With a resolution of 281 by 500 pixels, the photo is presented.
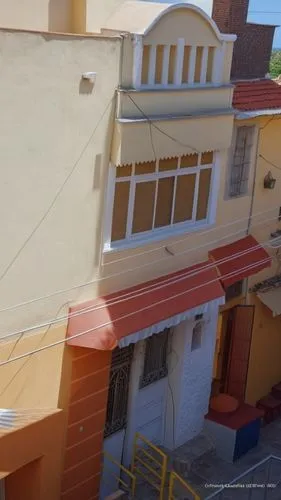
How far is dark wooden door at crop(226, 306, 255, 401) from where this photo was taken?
16.0 meters

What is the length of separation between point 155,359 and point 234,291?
8.49 ft

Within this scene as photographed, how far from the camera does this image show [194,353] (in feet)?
48.7

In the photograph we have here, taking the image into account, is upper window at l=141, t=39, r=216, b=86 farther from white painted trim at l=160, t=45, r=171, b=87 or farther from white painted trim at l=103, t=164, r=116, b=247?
white painted trim at l=103, t=164, r=116, b=247

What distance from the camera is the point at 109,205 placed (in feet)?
38.7

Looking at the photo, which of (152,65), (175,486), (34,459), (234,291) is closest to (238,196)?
(234,291)

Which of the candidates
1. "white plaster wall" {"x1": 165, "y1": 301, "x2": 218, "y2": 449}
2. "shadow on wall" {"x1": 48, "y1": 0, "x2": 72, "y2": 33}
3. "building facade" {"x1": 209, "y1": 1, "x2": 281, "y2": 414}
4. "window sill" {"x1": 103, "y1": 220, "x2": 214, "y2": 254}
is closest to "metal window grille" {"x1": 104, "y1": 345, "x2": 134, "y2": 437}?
"white plaster wall" {"x1": 165, "y1": 301, "x2": 218, "y2": 449}

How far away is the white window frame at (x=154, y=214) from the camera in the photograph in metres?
11.8

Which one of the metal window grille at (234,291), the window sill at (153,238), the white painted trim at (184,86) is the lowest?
the metal window grille at (234,291)

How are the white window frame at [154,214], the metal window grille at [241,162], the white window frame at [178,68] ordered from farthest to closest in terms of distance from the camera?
1. the metal window grille at [241,162]
2. the white window frame at [154,214]
3. the white window frame at [178,68]

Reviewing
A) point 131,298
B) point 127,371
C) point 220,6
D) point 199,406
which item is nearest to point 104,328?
point 131,298

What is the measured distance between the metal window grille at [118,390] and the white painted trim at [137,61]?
487 centimetres

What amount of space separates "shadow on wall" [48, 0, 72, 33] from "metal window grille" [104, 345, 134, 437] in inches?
225

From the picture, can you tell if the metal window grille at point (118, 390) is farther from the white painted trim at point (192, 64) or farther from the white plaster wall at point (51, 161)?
the white painted trim at point (192, 64)

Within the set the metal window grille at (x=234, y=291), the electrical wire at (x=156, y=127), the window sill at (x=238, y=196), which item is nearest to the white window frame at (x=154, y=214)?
the electrical wire at (x=156, y=127)
